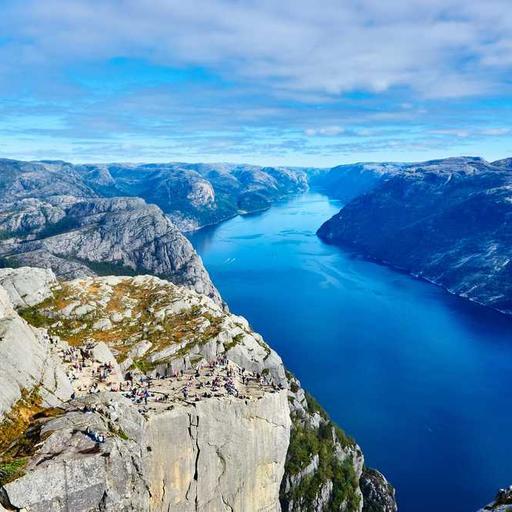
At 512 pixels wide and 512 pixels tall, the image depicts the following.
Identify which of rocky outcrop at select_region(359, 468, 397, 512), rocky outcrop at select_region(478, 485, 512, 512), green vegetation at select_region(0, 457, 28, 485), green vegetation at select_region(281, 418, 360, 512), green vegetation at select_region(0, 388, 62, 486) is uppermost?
green vegetation at select_region(0, 457, 28, 485)

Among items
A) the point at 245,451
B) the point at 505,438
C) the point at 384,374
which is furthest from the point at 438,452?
the point at 245,451

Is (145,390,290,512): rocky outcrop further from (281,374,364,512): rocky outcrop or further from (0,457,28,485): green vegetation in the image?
(281,374,364,512): rocky outcrop

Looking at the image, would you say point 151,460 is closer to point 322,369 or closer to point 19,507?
point 19,507

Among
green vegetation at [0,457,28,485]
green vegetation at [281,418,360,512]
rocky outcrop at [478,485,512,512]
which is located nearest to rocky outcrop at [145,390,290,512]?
green vegetation at [0,457,28,485]

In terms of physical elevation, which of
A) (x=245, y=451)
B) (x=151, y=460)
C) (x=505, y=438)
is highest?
(x=151, y=460)

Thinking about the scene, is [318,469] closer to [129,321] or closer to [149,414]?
[129,321]

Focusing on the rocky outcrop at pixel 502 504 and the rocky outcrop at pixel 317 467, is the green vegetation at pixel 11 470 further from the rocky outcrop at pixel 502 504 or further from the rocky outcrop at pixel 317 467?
the rocky outcrop at pixel 317 467

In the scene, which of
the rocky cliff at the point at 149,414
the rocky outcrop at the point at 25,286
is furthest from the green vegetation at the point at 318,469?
the rocky outcrop at the point at 25,286

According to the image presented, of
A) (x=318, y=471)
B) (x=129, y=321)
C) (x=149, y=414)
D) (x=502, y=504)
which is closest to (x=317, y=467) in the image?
(x=318, y=471)
